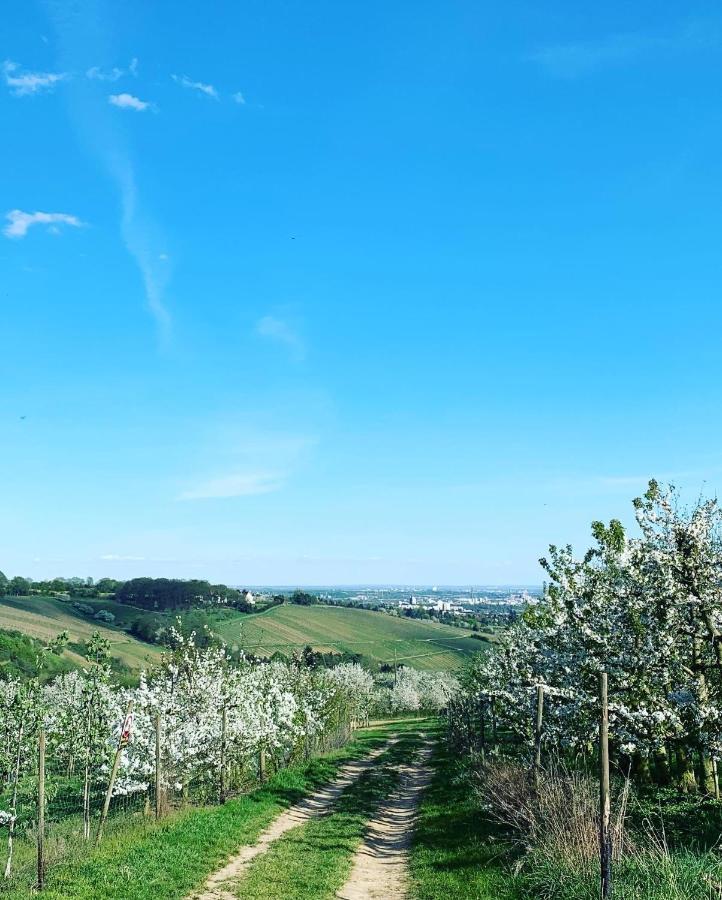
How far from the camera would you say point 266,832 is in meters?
16.3

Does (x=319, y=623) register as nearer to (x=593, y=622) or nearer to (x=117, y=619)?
(x=117, y=619)

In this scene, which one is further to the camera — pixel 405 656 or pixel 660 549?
pixel 405 656

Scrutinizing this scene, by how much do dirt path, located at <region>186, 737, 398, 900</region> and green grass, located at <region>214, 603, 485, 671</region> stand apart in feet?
297

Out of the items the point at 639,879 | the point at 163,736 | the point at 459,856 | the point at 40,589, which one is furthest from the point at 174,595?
the point at 639,879

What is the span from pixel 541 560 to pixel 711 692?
4844mm

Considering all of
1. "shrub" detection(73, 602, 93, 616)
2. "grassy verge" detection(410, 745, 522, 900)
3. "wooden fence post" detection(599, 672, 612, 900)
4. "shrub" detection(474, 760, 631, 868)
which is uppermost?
"wooden fence post" detection(599, 672, 612, 900)

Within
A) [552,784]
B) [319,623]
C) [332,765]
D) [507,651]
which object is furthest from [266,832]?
[319,623]

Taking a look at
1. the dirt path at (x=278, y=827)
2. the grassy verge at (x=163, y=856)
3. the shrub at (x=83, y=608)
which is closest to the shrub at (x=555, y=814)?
the dirt path at (x=278, y=827)

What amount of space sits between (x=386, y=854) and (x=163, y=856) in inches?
188

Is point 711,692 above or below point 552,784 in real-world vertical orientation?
above

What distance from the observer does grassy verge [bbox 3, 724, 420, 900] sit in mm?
11070

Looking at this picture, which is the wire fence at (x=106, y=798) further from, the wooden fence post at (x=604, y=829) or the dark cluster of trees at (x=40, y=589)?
the dark cluster of trees at (x=40, y=589)

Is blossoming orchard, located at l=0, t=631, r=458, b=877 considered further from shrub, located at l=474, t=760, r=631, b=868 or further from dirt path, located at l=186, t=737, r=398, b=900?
shrub, located at l=474, t=760, r=631, b=868

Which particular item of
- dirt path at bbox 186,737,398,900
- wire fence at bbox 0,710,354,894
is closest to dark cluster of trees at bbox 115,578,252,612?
wire fence at bbox 0,710,354,894
